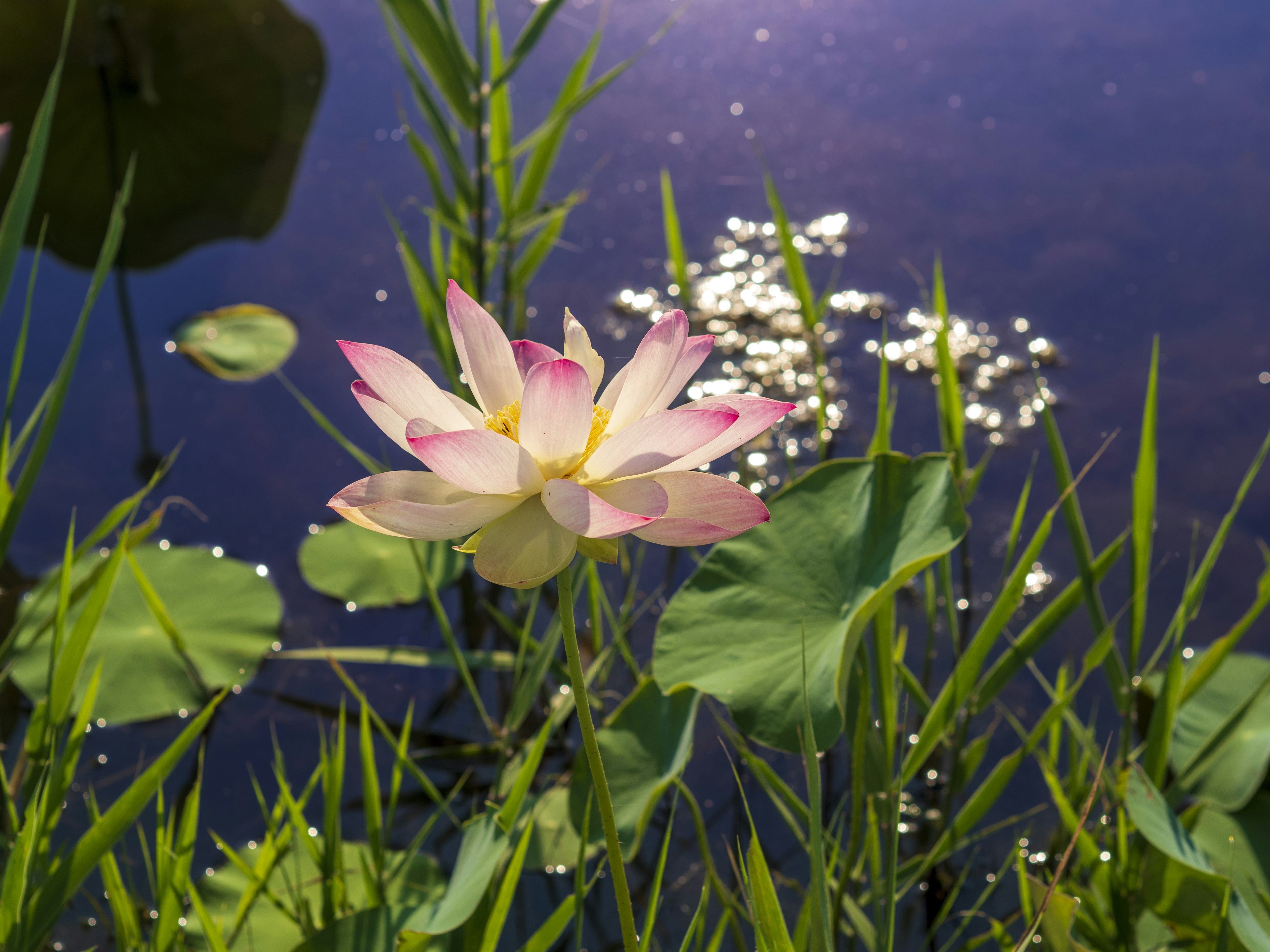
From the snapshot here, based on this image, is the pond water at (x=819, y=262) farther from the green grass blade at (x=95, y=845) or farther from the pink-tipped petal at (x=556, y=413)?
the pink-tipped petal at (x=556, y=413)

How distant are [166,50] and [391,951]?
9.19 ft

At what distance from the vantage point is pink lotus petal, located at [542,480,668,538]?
55 cm

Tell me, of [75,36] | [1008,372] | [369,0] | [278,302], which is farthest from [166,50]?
[1008,372]

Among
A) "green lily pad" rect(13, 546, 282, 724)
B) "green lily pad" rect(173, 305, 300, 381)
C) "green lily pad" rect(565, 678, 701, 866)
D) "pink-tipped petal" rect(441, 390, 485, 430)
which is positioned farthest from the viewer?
"green lily pad" rect(173, 305, 300, 381)

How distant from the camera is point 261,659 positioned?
4.97 feet

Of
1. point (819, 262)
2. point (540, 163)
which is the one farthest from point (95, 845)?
point (819, 262)

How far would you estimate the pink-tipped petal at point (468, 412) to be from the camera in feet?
2.16

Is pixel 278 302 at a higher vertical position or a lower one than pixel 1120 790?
higher

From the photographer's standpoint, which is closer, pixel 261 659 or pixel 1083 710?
pixel 1083 710

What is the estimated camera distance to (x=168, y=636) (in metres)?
1.47

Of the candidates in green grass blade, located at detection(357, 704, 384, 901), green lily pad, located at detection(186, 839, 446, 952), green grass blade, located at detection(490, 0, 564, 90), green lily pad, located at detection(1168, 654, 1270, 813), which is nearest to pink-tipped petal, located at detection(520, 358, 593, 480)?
green grass blade, located at detection(357, 704, 384, 901)

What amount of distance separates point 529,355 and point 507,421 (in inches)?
2.3

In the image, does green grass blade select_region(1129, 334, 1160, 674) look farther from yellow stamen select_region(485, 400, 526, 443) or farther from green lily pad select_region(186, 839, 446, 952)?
green lily pad select_region(186, 839, 446, 952)

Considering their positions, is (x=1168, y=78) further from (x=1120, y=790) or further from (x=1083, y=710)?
(x=1120, y=790)
